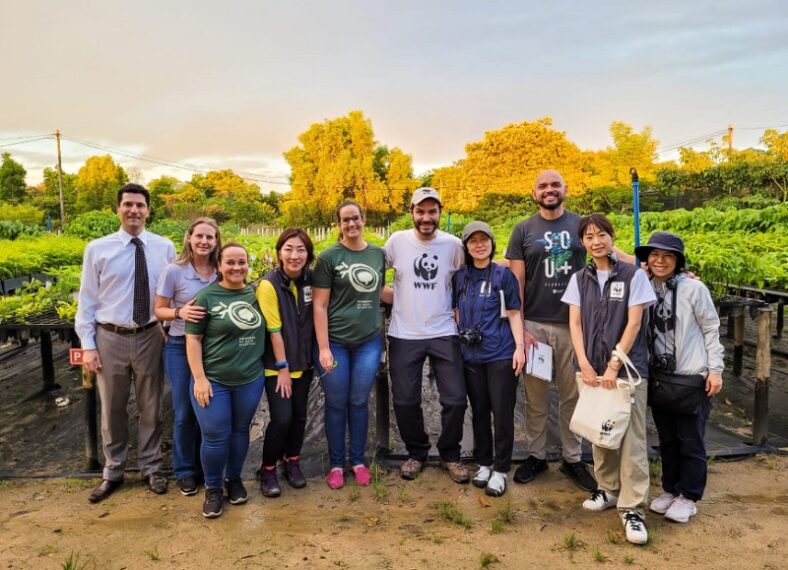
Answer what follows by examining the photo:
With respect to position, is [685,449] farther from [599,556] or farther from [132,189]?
[132,189]

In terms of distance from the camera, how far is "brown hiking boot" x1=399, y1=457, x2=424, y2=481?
12.1 feet

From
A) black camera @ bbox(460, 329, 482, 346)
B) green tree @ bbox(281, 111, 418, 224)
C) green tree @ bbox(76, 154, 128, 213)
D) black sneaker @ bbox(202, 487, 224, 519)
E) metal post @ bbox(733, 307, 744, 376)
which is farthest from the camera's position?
green tree @ bbox(76, 154, 128, 213)

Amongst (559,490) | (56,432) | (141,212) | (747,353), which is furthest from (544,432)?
(747,353)

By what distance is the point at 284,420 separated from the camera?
10.9 ft

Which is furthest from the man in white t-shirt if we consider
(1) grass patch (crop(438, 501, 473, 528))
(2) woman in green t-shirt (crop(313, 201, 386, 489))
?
(1) grass patch (crop(438, 501, 473, 528))

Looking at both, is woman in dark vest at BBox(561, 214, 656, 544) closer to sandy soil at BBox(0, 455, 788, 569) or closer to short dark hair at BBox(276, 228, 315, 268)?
sandy soil at BBox(0, 455, 788, 569)

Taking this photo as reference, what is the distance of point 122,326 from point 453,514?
232 centimetres

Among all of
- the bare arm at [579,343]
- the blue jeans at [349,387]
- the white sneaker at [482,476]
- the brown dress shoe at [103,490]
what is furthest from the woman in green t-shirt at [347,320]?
the brown dress shoe at [103,490]

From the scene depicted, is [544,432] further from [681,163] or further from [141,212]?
[681,163]

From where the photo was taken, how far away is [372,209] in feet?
126

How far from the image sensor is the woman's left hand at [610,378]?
9.61 feet

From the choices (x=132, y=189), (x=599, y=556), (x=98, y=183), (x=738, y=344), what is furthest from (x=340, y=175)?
(x=599, y=556)

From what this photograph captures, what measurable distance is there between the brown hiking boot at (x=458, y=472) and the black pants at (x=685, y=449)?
4.00ft

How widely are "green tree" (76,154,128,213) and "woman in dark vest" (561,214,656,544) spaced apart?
153ft
